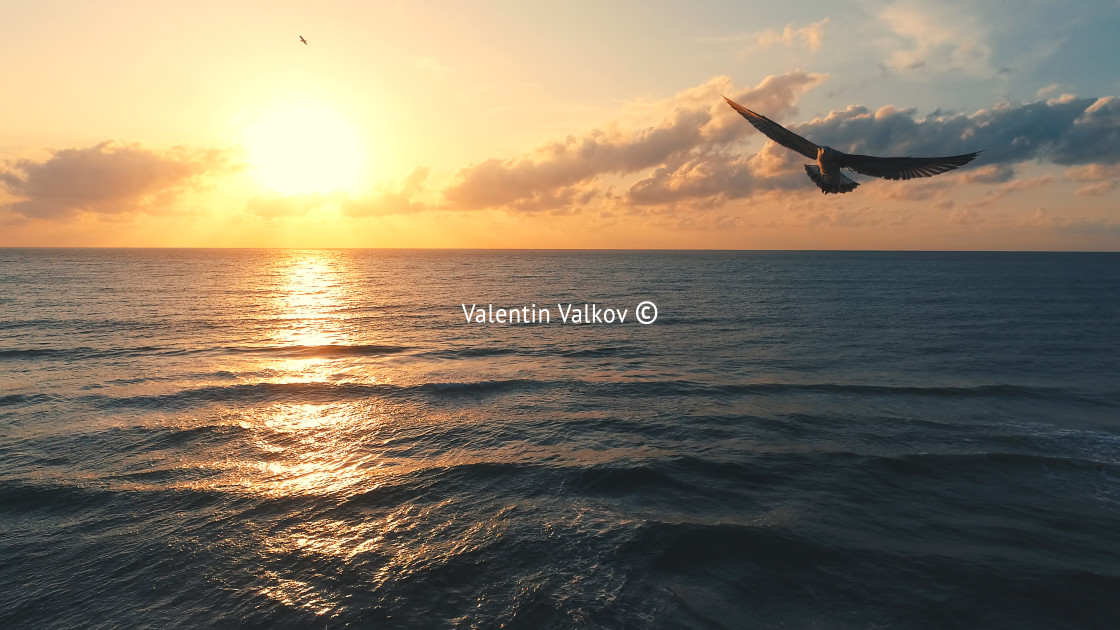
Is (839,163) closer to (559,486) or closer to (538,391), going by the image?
(559,486)

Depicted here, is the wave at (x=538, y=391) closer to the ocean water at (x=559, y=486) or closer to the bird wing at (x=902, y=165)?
the ocean water at (x=559, y=486)

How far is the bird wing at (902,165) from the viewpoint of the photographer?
1283 centimetres

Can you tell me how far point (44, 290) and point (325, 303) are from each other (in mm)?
50553

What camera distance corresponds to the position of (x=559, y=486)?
20.5 metres

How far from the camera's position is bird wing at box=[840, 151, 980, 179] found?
12831 mm

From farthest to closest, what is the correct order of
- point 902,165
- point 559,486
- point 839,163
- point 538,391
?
point 538,391
point 559,486
point 839,163
point 902,165

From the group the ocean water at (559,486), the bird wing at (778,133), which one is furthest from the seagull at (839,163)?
the ocean water at (559,486)

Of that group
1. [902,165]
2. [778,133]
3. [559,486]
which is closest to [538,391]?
[559,486]

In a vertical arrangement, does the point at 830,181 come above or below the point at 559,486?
above

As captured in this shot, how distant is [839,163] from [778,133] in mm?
2378

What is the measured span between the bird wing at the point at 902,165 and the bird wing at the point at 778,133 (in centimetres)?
141

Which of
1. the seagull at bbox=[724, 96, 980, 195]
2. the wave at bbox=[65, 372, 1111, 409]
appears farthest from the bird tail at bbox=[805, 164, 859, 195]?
the wave at bbox=[65, 372, 1111, 409]

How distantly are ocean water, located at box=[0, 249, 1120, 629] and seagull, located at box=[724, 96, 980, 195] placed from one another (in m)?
10.8

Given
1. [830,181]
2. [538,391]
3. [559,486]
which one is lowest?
[559,486]
